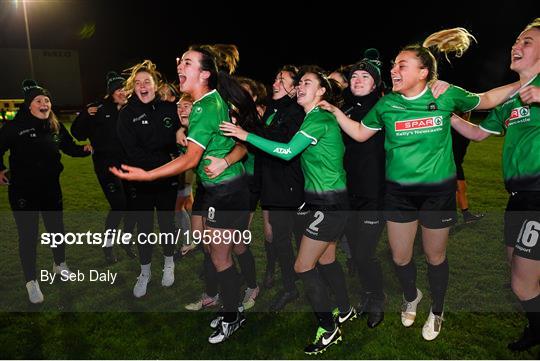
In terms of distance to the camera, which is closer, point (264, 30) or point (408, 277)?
point (408, 277)

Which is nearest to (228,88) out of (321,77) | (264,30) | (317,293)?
(321,77)

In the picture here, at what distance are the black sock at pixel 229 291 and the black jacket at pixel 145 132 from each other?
151cm

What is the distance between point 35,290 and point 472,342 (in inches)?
165

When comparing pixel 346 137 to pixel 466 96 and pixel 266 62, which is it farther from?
pixel 266 62

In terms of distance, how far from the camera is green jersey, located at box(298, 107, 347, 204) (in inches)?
133

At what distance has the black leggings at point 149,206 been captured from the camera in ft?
15.1

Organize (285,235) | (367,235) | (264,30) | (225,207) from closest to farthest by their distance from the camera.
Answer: (225,207)
(367,235)
(285,235)
(264,30)

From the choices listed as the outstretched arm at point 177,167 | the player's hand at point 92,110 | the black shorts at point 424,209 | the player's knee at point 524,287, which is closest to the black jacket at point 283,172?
the outstretched arm at point 177,167

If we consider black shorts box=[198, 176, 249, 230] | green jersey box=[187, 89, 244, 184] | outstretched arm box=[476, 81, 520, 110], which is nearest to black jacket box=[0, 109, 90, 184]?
green jersey box=[187, 89, 244, 184]

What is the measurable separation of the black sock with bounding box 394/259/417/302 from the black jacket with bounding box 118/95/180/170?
8.66ft

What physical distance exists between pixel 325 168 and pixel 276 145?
46cm

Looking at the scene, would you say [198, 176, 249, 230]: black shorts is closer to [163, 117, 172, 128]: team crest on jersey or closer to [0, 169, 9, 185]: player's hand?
[163, 117, 172, 128]: team crest on jersey

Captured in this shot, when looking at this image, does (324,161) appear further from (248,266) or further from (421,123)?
(248,266)

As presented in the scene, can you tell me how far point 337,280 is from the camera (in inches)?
151
